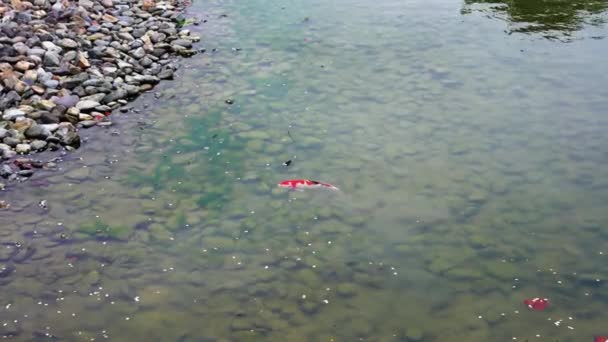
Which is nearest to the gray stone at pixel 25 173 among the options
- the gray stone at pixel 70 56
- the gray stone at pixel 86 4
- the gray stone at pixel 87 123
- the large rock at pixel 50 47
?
the gray stone at pixel 87 123

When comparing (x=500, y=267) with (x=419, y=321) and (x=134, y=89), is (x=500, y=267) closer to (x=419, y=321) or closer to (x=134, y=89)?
(x=419, y=321)

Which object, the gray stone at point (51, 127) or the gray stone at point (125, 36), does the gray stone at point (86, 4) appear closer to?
the gray stone at point (125, 36)

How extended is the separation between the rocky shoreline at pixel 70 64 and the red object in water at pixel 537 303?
6171 millimetres

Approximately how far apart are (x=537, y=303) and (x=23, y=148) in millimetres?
6725

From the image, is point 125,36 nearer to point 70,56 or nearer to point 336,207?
point 70,56

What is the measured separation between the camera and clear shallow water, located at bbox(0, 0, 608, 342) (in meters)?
5.79

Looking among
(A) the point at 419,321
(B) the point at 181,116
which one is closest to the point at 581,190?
(A) the point at 419,321

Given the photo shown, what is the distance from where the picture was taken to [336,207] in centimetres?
730

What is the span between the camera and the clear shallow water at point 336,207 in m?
5.79

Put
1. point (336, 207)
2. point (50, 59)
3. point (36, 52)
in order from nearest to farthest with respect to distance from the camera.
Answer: point (336, 207)
point (50, 59)
point (36, 52)

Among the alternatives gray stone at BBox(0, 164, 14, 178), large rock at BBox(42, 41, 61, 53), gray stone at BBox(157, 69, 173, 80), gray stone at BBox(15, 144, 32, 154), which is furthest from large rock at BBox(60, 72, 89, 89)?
gray stone at BBox(0, 164, 14, 178)

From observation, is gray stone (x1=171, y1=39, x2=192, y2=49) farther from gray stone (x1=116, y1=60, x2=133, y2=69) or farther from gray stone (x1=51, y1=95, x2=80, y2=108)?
gray stone (x1=51, y1=95, x2=80, y2=108)

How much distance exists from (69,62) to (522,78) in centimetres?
762

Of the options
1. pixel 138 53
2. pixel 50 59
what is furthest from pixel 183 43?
pixel 50 59
